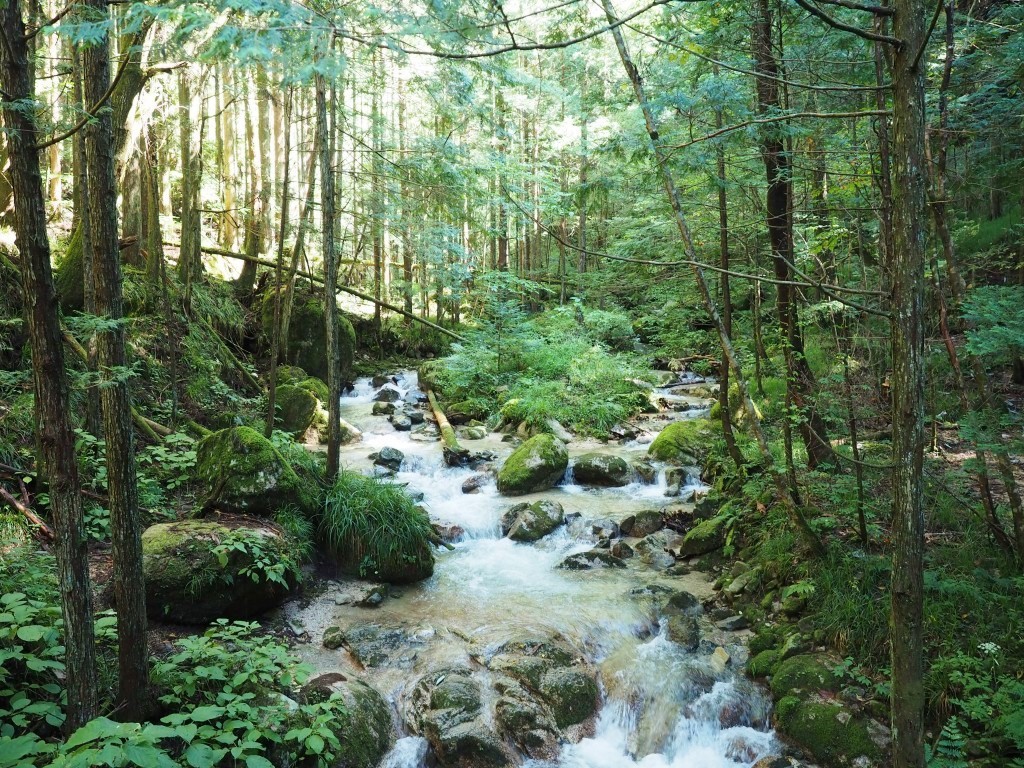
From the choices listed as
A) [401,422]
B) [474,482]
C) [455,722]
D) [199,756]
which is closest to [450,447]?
[474,482]

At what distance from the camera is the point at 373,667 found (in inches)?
219

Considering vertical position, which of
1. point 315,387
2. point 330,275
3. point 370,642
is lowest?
point 370,642

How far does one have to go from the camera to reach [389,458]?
11.1m

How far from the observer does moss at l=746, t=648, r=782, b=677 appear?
5.38m

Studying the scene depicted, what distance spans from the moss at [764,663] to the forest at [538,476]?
36 mm

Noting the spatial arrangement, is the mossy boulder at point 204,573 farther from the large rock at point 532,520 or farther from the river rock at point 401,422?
the river rock at point 401,422

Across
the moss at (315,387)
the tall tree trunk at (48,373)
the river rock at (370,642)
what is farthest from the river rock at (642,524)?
the moss at (315,387)

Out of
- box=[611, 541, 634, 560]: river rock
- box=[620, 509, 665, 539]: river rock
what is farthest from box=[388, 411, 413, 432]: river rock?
box=[611, 541, 634, 560]: river rock

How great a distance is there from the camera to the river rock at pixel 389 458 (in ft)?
35.9

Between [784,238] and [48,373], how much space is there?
661 cm

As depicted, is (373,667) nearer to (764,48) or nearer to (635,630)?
(635,630)

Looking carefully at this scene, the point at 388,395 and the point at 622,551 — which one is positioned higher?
the point at 388,395

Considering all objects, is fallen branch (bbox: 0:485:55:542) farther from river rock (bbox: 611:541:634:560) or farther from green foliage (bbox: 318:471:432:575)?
river rock (bbox: 611:541:634:560)

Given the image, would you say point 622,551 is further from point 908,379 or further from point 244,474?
point 908,379
